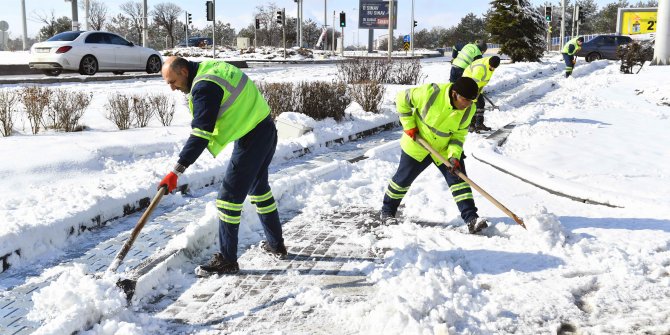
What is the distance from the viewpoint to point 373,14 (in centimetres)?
5522

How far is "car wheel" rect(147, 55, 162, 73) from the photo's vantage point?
19.0 meters

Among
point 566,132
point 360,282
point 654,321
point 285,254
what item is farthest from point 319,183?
point 566,132

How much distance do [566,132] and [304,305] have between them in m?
7.06

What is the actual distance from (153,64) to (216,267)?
1627 cm

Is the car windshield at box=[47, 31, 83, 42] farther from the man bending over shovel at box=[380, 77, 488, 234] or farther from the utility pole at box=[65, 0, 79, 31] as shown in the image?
the man bending over shovel at box=[380, 77, 488, 234]

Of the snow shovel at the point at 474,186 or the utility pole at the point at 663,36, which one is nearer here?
the snow shovel at the point at 474,186

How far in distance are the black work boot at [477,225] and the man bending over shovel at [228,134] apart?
5.76ft

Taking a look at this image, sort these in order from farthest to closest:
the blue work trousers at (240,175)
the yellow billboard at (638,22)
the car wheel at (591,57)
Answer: the yellow billboard at (638,22), the car wheel at (591,57), the blue work trousers at (240,175)

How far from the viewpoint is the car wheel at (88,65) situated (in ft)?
55.0

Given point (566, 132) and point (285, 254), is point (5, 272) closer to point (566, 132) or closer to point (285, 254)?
point (285, 254)

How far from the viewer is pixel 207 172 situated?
23.2 ft

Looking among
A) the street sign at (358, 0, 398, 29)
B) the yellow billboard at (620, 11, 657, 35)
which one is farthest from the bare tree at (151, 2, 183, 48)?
the yellow billboard at (620, 11, 657, 35)

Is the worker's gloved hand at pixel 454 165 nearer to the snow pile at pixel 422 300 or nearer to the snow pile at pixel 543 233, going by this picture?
the snow pile at pixel 543 233

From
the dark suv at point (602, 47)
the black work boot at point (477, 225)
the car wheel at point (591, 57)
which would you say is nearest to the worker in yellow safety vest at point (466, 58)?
the black work boot at point (477, 225)
